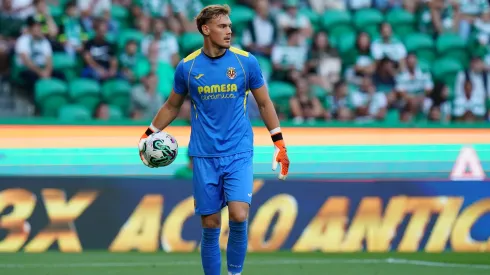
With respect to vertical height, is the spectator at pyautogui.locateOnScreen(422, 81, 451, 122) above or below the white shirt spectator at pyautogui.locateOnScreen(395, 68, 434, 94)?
below

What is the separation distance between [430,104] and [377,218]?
364 cm

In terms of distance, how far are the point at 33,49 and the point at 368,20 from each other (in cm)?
562

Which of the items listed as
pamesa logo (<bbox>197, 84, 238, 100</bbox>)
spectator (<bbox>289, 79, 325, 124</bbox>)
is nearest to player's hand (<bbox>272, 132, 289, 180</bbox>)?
pamesa logo (<bbox>197, 84, 238, 100</bbox>)

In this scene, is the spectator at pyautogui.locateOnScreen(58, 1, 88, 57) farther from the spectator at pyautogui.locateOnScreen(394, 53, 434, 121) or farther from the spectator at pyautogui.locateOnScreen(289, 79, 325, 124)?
the spectator at pyautogui.locateOnScreen(394, 53, 434, 121)

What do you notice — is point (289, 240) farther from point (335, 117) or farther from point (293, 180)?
point (335, 117)

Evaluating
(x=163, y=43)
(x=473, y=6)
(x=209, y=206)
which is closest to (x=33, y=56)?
(x=163, y=43)

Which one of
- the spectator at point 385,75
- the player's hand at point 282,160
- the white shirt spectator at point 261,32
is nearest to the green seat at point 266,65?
the white shirt spectator at point 261,32

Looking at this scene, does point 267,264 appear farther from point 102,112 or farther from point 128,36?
point 128,36

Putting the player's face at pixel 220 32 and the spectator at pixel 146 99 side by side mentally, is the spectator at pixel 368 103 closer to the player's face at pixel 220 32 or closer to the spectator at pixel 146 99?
the spectator at pixel 146 99

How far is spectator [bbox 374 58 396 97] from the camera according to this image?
47.9 ft

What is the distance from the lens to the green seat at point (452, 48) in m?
15.5

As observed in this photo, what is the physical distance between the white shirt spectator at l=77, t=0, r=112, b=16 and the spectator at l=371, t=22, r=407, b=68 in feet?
13.8

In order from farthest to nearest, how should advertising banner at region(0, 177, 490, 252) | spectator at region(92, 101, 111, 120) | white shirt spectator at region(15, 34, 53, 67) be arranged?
spectator at region(92, 101, 111, 120) → white shirt spectator at region(15, 34, 53, 67) → advertising banner at region(0, 177, 490, 252)

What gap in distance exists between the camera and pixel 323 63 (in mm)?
14531
